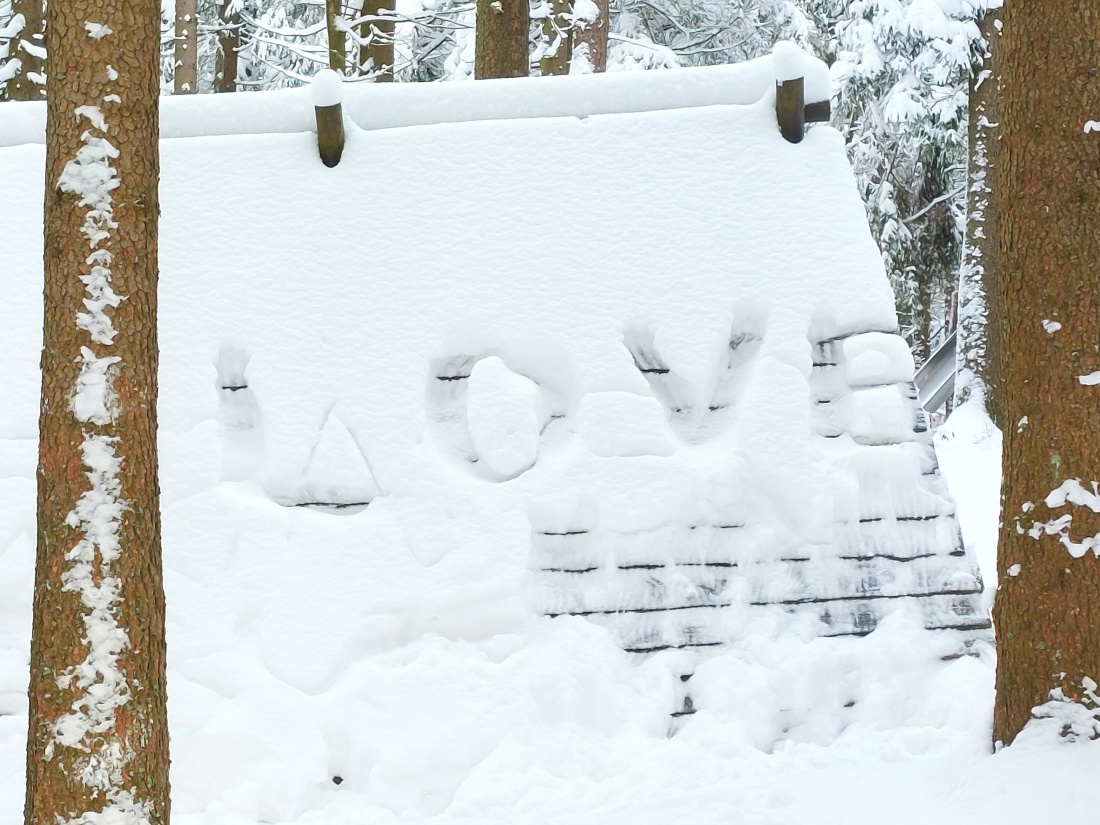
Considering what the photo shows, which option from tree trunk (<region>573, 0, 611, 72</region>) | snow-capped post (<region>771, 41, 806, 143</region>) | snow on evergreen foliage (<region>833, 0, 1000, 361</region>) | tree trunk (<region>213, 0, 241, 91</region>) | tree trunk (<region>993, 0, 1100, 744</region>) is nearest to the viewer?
tree trunk (<region>993, 0, 1100, 744</region>)

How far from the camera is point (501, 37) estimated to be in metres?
7.45

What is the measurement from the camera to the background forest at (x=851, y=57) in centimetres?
1222

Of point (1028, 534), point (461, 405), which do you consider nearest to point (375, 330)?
point (461, 405)

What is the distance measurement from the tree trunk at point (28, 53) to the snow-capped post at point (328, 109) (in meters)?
4.78

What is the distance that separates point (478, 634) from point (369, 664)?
1.19 ft

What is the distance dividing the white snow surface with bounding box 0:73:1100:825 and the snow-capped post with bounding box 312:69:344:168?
0.13 metres

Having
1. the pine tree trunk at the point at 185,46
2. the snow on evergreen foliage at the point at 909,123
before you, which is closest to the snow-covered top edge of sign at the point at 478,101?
the pine tree trunk at the point at 185,46

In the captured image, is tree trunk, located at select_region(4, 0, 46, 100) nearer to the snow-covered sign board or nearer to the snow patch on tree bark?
the snow-covered sign board

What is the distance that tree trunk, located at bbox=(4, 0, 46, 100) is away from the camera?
8.23 metres

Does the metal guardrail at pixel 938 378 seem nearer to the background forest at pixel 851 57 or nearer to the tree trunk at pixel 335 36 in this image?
the background forest at pixel 851 57

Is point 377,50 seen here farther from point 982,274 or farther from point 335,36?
point 982,274

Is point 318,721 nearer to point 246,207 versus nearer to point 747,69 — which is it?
point 246,207

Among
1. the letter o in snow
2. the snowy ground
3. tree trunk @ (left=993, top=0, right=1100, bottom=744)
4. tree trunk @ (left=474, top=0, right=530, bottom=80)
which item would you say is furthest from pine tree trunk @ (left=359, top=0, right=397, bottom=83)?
tree trunk @ (left=993, top=0, right=1100, bottom=744)

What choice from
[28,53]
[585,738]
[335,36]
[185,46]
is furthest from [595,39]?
[585,738]
